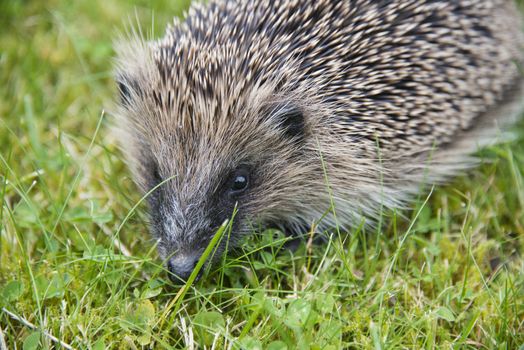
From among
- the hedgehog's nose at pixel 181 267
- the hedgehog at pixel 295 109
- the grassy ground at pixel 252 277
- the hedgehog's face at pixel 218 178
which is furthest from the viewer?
the hedgehog at pixel 295 109

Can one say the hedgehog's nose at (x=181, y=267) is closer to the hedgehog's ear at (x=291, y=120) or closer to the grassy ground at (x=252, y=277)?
the grassy ground at (x=252, y=277)

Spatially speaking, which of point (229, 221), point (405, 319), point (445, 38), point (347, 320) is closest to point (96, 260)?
point (229, 221)

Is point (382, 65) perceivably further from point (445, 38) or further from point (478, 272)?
point (478, 272)

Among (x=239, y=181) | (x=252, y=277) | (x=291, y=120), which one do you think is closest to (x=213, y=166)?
(x=239, y=181)

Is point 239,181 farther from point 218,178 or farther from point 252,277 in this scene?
point 252,277

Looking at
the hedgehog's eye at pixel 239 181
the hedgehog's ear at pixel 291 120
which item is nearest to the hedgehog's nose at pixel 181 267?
the hedgehog's eye at pixel 239 181

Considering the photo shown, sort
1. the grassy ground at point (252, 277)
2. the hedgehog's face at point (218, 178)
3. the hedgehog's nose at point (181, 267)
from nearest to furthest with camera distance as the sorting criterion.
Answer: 1. the grassy ground at point (252, 277)
2. the hedgehog's nose at point (181, 267)
3. the hedgehog's face at point (218, 178)

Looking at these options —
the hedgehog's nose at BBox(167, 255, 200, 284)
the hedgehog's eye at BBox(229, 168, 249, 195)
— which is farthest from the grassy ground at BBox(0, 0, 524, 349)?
the hedgehog's eye at BBox(229, 168, 249, 195)

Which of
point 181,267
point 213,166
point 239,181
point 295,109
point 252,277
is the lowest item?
point 252,277
